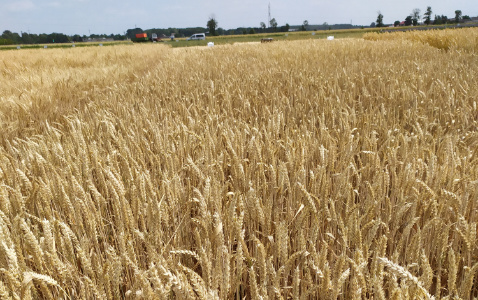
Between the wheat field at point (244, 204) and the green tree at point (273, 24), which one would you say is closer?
the wheat field at point (244, 204)

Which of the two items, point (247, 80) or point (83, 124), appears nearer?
point (83, 124)

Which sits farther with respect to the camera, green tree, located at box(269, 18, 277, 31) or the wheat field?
green tree, located at box(269, 18, 277, 31)

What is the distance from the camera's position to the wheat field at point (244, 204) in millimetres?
812

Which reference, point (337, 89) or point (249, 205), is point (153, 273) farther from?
point (337, 89)

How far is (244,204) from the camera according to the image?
1305mm

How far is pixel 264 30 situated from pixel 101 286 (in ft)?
340

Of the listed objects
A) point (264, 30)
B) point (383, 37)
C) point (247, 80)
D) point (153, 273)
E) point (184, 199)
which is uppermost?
point (264, 30)

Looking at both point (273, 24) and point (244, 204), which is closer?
point (244, 204)

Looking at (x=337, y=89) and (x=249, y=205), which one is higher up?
(x=337, y=89)

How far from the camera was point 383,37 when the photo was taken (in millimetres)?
16953

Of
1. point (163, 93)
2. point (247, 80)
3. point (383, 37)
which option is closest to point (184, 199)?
point (163, 93)

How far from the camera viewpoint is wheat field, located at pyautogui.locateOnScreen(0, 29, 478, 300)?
32.0 inches

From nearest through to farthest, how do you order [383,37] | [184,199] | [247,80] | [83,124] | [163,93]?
[184,199] < [83,124] < [163,93] < [247,80] < [383,37]

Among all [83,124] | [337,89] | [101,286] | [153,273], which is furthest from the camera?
[337,89]
